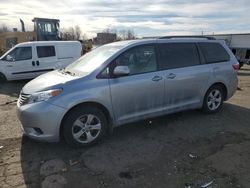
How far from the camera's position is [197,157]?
3949mm

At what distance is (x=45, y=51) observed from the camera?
11.3 metres

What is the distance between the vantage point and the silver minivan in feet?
13.2

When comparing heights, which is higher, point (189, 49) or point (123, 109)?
point (189, 49)

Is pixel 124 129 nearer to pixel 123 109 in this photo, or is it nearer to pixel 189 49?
pixel 123 109

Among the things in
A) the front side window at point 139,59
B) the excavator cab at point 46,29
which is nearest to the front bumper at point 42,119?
the front side window at point 139,59

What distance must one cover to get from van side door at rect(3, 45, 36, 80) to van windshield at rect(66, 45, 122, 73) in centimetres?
652

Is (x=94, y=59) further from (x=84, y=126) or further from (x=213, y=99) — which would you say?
(x=213, y=99)

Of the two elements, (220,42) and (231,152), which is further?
(220,42)

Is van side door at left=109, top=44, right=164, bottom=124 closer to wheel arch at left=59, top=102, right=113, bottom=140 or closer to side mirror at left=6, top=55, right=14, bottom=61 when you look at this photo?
wheel arch at left=59, top=102, right=113, bottom=140

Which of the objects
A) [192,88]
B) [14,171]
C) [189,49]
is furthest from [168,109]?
[14,171]

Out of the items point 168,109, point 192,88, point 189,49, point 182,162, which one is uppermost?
point 189,49

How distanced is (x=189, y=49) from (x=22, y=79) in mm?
8157

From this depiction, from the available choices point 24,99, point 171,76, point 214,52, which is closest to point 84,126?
point 24,99

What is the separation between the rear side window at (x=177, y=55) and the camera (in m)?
5.04
